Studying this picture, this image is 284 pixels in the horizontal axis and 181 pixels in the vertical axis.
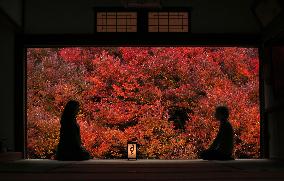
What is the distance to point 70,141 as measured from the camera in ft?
19.8

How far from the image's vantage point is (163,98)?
13.5 m

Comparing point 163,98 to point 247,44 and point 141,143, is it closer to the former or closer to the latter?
point 141,143

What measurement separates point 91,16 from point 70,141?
199 cm

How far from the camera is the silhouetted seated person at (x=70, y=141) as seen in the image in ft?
19.5

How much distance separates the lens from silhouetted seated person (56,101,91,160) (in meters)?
→ 5.95

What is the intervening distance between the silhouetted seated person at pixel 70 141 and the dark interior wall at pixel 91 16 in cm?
139

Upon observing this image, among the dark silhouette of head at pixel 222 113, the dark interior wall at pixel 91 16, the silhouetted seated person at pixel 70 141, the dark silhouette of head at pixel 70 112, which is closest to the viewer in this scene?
the silhouetted seated person at pixel 70 141
